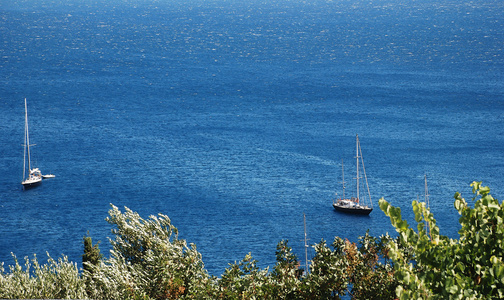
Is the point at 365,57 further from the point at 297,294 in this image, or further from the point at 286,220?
the point at 297,294

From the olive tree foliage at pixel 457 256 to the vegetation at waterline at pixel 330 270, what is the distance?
0.05 feet

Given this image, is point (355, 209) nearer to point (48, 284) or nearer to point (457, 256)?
point (48, 284)

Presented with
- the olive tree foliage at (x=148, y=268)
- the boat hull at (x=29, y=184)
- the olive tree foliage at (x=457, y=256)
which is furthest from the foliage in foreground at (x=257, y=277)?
the boat hull at (x=29, y=184)

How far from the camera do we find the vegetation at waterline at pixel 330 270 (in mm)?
7973

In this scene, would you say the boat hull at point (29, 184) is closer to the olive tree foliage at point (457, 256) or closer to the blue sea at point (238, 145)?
the blue sea at point (238, 145)

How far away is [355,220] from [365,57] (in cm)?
11980

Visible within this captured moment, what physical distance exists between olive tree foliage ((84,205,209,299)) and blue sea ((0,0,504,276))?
143ft

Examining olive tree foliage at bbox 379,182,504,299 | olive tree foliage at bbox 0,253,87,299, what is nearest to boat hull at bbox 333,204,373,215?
olive tree foliage at bbox 0,253,87,299

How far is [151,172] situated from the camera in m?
98.4

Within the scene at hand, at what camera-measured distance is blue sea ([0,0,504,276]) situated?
80.3 meters

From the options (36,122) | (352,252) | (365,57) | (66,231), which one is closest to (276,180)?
(66,231)

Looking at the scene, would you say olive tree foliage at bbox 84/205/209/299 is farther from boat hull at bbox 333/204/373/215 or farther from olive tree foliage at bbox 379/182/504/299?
boat hull at bbox 333/204/373/215

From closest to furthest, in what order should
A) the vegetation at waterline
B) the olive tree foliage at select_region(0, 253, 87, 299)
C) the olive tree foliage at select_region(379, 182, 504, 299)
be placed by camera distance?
the olive tree foliage at select_region(379, 182, 504, 299) < the vegetation at waterline < the olive tree foliage at select_region(0, 253, 87, 299)

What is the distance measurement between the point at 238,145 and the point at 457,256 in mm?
101290
